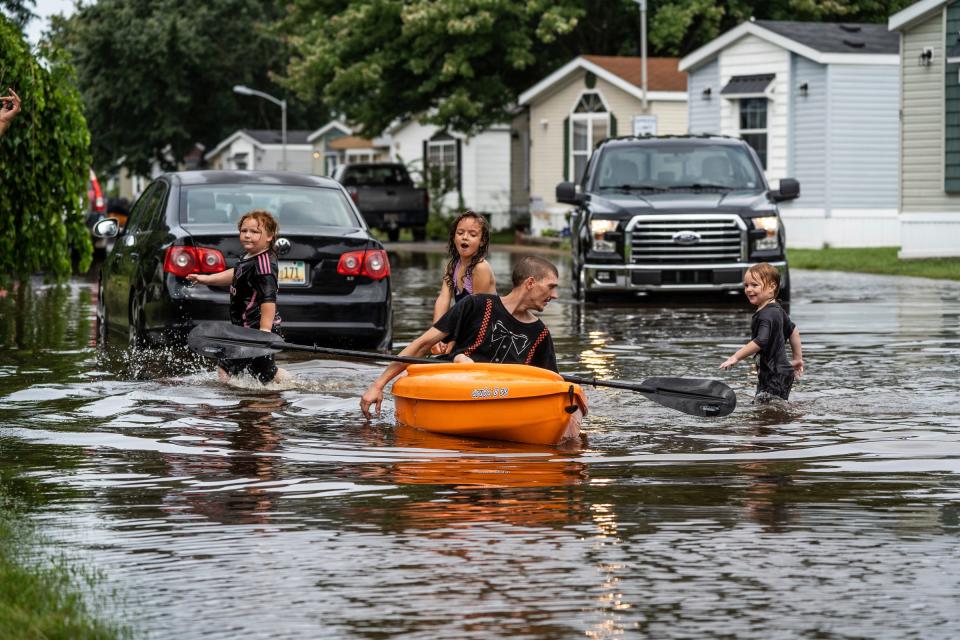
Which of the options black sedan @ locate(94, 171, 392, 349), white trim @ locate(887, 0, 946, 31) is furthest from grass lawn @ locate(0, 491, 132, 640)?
white trim @ locate(887, 0, 946, 31)

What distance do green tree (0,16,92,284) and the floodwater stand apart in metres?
3.33

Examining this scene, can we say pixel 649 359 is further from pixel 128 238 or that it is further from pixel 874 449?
pixel 874 449

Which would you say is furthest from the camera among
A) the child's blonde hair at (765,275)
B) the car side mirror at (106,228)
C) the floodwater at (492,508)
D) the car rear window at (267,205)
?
the car side mirror at (106,228)

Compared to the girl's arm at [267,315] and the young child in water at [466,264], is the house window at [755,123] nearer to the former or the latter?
the girl's arm at [267,315]

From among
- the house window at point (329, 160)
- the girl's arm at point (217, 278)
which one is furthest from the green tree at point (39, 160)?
the house window at point (329, 160)

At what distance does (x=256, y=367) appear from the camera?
480 inches

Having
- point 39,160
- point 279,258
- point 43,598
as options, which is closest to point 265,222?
point 279,258

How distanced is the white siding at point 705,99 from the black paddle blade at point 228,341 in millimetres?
31351

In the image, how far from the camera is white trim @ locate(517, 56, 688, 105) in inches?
1829

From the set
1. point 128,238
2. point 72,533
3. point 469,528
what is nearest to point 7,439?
point 72,533

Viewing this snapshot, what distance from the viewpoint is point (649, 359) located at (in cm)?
1470

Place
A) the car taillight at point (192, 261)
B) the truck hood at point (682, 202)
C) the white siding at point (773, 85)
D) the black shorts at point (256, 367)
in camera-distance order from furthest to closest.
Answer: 1. the white siding at point (773, 85)
2. the truck hood at point (682, 202)
3. the car taillight at point (192, 261)
4. the black shorts at point (256, 367)

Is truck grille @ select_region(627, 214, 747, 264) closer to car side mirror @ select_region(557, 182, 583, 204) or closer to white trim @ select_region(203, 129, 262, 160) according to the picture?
car side mirror @ select_region(557, 182, 583, 204)

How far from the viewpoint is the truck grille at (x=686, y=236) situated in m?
20.9
